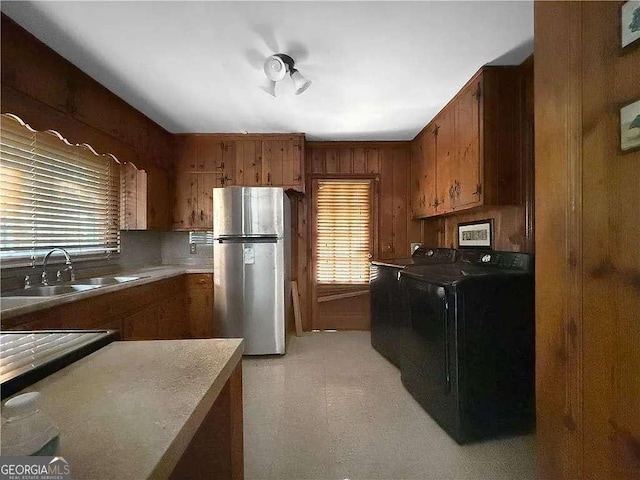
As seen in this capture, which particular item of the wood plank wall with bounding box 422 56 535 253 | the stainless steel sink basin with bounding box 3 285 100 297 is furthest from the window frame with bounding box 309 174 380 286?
the stainless steel sink basin with bounding box 3 285 100 297

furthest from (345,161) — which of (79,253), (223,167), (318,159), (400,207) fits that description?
(79,253)

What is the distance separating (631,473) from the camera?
0.89 metres

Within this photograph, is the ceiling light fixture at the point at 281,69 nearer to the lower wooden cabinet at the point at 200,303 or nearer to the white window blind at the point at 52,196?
the white window blind at the point at 52,196

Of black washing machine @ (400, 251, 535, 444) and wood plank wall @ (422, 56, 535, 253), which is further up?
wood plank wall @ (422, 56, 535, 253)

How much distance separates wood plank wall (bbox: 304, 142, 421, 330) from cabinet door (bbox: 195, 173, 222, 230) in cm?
111

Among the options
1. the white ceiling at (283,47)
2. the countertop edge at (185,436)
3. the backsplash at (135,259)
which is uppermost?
the white ceiling at (283,47)

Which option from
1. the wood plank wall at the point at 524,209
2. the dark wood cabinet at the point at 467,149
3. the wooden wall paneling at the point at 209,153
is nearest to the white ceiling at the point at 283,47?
the dark wood cabinet at the point at 467,149

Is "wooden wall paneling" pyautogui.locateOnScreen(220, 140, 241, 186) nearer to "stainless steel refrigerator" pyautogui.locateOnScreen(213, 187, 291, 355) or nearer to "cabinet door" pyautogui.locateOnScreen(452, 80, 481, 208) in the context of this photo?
"stainless steel refrigerator" pyautogui.locateOnScreen(213, 187, 291, 355)

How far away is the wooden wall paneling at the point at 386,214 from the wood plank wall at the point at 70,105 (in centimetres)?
258

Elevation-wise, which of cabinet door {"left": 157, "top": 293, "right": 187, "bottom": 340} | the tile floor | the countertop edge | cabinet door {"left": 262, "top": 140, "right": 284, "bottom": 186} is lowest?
the tile floor

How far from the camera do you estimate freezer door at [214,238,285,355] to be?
307 centimetres

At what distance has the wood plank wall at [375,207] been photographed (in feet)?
12.5

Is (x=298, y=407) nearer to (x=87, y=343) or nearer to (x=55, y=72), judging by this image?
(x=87, y=343)

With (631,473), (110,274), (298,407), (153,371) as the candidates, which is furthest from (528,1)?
(110,274)
